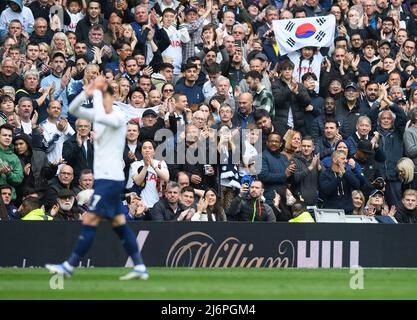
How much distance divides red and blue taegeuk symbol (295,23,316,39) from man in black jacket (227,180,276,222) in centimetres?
525

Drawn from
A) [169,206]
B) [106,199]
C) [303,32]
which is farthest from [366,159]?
[106,199]

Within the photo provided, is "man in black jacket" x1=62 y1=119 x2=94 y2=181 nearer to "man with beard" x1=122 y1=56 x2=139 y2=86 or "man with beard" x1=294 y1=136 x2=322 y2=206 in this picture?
"man with beard" x1=122 y1=56 x2=139 y2=86

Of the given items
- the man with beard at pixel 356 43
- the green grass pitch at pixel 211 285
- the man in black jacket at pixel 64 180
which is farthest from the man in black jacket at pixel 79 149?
the man with beard at pixel 356 43

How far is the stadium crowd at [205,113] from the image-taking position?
→ 22359 mm

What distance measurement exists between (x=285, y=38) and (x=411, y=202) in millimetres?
5090

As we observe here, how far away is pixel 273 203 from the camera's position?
22969mm

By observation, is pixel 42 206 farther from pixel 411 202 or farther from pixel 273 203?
pixel 411 202

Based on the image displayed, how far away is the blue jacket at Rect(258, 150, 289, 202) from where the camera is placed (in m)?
23.1

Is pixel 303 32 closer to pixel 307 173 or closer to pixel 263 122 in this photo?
pixel 263 122

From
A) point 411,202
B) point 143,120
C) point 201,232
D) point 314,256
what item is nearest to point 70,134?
point 143,120

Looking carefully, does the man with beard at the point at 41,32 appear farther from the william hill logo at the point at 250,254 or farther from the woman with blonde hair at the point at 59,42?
the william hill logo at the point at 250,254

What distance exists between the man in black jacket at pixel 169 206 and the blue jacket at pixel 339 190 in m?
2.94

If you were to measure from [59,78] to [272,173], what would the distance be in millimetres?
4621

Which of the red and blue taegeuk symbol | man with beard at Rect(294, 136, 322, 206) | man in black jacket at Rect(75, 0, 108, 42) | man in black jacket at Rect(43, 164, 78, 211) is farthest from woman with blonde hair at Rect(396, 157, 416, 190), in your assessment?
man in black jacket at Rect(75, 0, 108, 42)
